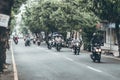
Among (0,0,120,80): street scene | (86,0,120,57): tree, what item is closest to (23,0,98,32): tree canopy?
(0,0,120,80): street scene

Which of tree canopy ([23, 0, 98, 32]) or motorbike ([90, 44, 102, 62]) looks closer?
motorbike ([90, 44, 102, 62])

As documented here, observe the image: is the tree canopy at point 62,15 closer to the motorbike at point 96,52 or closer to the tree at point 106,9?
the tree at point 106,9

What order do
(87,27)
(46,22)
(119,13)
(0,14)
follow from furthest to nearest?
1. (46,22)
2. (87,27)
3. (119,13)
4. (0,14)

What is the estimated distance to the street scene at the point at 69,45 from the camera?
18.6 m

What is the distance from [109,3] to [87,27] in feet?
48.6

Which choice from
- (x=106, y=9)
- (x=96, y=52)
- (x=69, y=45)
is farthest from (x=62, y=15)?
(x=96, y=52)

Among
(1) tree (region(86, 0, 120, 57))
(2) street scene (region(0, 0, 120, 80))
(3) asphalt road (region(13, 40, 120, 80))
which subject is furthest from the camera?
(1) tree (region(86, 0, 120, 57))

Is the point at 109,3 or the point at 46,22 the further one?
the point at 46,22

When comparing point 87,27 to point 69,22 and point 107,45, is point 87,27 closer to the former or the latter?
point 107,45

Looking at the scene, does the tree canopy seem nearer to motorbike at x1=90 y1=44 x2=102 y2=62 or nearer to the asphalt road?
motorbike at x1=90 y1=44 x2=102 y2=62

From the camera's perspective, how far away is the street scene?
18.6 metres

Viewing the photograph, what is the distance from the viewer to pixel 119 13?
32031 mm

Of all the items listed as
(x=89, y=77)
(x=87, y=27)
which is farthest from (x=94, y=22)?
(x=89, y=77)

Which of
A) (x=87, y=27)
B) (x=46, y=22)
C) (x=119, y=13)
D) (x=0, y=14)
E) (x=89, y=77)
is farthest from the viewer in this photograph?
(x=46, y=22)
